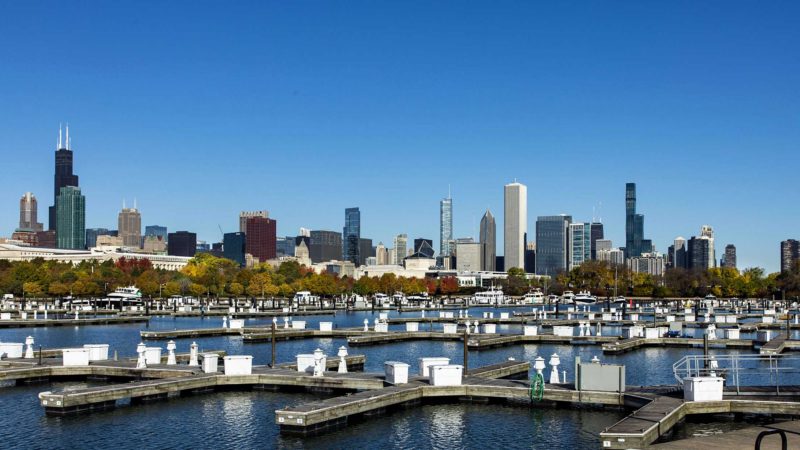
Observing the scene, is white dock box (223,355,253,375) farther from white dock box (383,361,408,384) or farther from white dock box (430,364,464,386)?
white dock box (430,364,464,386)

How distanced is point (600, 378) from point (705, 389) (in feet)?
14.2

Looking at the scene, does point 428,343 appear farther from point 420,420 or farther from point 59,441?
point 59,441

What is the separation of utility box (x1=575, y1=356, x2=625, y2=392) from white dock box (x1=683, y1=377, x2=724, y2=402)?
307 cm

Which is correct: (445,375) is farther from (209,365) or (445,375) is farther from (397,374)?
(209,365)

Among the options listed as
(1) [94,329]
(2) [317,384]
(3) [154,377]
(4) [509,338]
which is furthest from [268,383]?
(1) [94,329]

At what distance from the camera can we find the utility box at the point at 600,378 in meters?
36.3

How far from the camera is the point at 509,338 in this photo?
242 ft

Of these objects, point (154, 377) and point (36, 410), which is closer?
point (36, 410)

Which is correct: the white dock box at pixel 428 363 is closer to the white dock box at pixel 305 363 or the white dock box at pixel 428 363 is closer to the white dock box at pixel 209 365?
the white dock box at pixel 305 363

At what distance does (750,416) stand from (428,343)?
4340 centimetres

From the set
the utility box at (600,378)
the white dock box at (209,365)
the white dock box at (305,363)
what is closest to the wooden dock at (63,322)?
the white dock box at (305,363)

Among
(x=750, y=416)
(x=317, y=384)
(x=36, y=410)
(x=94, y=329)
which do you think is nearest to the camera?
(x=750, y=416)

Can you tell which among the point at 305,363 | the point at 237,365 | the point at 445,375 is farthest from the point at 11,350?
the point at 445,375

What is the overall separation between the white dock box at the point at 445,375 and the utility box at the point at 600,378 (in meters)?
5.23
